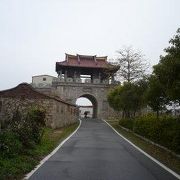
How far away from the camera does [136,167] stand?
12.4 meters

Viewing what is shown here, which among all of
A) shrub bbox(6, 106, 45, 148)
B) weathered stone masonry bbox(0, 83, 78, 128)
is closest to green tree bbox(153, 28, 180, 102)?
shrub bbox(6, 106, 45, 148)

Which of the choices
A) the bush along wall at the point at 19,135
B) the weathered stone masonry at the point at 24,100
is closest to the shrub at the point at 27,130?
the bush along wall at the point at 19,135

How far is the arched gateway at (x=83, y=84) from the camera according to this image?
2827 inches

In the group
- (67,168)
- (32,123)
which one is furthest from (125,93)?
(67,168)

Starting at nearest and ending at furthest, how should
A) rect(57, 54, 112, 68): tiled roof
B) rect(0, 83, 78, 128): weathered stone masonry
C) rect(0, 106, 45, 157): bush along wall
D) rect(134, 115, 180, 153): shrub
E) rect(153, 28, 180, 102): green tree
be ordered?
1. rect(0, 106, 45, 157): bush along wall
2. rect(153, 28, 180, 102): green tree
3. rect(134, 115, 180, 153): shrub
4. rect(0, 83, 78, 128): weathered stone masonry
5. rect(57, 54, 112, 68): tiled roof

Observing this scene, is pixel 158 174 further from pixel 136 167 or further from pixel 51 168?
pixel 51 168

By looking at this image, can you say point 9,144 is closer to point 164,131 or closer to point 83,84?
point 164,131

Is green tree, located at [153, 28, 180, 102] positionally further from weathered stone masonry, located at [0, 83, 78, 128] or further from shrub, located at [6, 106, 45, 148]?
weathered stone masonry, located at [0, 83, 78, 128]

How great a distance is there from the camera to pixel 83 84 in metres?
72.4

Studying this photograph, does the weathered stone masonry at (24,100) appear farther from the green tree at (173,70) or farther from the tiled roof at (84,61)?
the tiled roof at (84,61)

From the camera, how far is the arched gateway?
236 feet

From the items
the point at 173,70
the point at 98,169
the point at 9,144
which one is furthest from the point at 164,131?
the point at 9,144

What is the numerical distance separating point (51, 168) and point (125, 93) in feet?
107

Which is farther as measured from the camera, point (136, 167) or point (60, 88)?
point (60, 88)
